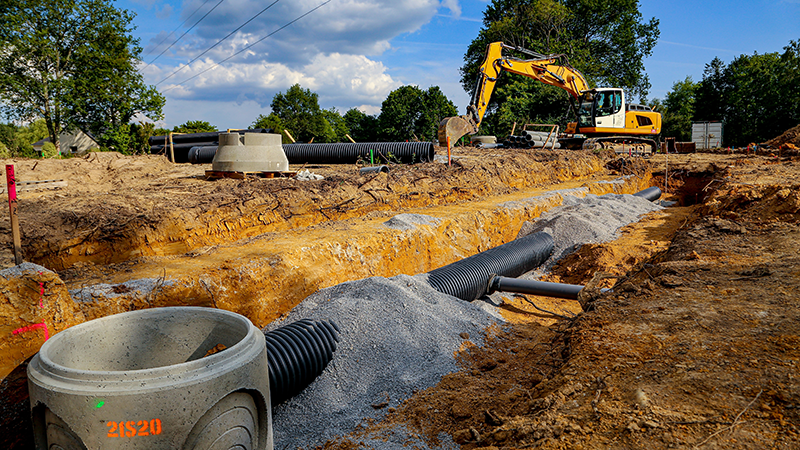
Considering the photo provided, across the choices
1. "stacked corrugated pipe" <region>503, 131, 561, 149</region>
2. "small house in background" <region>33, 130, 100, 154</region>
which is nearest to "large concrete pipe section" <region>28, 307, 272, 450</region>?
"stacked corrugated pipe" <region>503, 131, 561, 149</region>

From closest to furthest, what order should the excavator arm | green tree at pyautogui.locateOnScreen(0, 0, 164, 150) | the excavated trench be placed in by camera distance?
the excavated trench, the excavator arm, green tree at pyautogui.locateOnScreen(0, 0, 164, 150)

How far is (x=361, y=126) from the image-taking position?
62750 millimetres

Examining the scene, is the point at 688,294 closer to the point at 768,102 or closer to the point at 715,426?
the point at 715,426

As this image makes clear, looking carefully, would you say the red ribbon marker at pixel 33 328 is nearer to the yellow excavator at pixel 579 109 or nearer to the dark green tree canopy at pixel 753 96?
the yellow excavator at pixel 579 109

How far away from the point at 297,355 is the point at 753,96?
51962 mm

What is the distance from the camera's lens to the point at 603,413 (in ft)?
8.65

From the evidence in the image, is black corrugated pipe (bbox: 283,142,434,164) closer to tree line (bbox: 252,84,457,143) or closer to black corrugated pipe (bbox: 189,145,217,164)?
black corrugated pipe (bbox: 189,145,217,164)

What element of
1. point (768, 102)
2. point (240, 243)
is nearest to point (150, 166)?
point (240, 243)

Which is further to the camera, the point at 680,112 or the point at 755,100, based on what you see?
the point at 680,112

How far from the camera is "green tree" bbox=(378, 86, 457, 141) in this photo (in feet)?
165

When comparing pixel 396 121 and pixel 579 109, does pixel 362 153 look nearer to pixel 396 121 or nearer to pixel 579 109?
pixel 579 109

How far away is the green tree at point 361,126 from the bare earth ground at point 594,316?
4517 centimetres

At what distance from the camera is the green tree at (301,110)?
7262cm

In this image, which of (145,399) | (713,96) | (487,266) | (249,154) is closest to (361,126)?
(713,96)
